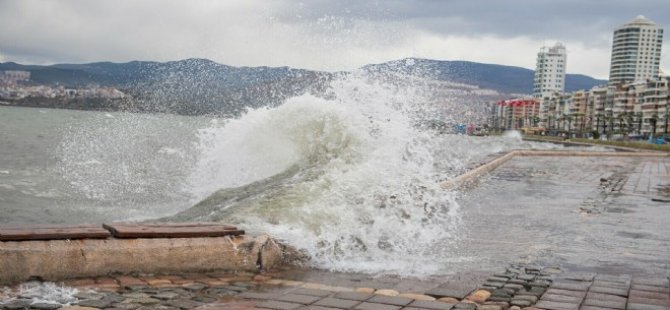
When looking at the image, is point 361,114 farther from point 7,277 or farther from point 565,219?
point 7,277

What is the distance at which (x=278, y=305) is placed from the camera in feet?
13.8

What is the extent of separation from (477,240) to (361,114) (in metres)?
4.57

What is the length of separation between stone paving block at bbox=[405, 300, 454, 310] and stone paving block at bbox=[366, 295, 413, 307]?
55 mm

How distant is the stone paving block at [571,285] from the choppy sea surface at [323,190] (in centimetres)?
92

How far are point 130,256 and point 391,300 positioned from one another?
2.04 metres

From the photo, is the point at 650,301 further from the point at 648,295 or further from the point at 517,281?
the point at 517,281

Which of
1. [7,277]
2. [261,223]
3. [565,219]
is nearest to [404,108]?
[565,219]

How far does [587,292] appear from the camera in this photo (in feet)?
15.5

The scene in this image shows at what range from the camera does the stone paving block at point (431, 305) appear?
4188mm

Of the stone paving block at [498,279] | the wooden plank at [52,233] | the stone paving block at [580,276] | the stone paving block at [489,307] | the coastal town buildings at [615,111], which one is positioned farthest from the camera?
the coastal town buildings at [615,111]

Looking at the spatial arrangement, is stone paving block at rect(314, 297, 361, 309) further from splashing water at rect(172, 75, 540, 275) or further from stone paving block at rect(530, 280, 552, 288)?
stone paving block at rect(530, 280, 552, 288)

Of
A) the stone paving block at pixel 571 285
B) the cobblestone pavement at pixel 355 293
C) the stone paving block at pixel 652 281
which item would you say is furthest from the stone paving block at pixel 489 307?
the stone paving block at pixel 652 281

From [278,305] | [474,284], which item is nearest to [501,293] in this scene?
[474,284]

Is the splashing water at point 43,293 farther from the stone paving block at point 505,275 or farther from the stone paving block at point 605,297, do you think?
the stone paving block at point 605,297
